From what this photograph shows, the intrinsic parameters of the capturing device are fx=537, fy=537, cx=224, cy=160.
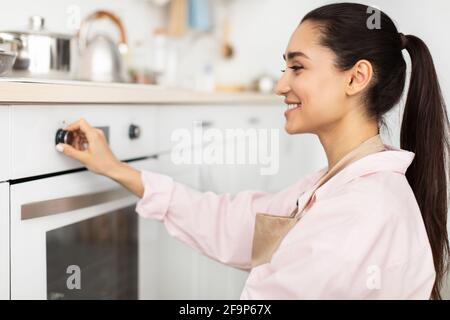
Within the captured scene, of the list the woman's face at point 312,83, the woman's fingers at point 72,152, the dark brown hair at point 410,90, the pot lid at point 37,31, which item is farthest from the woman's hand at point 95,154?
the dark brown hair at point 410,90

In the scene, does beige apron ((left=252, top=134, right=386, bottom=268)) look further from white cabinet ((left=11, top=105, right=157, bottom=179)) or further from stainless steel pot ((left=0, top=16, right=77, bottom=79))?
stainless steel pot ((left=0, top=16, right=77, bottom=79))

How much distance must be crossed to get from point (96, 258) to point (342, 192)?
66 centimetres

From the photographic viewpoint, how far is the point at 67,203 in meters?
1.06

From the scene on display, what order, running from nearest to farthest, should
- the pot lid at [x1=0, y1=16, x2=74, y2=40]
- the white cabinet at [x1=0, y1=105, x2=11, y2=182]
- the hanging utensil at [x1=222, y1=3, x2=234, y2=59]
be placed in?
the white cabinet at [x1=0, y1=105, x2=11, y2=182] → the pot lid at [x1=0, y1=16, x2=74, y2=40] → the hanging utensil at [x1=222, y1=3, x2=234, y2=59]

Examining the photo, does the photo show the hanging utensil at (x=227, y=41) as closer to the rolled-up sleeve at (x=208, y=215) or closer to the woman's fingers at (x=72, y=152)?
the rolled-up sleeve at (x=208, y=215)

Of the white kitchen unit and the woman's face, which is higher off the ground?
the woman's face

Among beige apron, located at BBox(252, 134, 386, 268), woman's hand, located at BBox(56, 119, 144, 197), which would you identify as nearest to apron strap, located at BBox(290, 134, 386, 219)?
beige apron, located at BBox(252, 134, 386, 268)

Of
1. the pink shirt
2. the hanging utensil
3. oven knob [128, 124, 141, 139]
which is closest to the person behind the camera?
the pink shirt

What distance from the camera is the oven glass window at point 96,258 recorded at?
3.54 ft

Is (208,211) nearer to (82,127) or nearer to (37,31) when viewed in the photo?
(82,127)

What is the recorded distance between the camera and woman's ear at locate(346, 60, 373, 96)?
0.93 metres

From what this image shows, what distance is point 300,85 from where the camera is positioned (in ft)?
3.18
